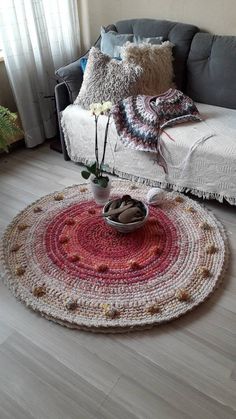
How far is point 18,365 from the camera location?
1.27m

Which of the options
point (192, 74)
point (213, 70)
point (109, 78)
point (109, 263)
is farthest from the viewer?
point (192, 74)

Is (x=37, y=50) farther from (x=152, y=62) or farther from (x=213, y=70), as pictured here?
(x=213, y=70)

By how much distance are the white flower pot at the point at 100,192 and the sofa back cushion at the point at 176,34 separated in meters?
1.06

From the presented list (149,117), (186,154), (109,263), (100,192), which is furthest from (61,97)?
(109,263)

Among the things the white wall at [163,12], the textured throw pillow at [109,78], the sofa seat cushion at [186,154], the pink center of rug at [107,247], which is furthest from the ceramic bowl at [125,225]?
the white wall at [163,12]

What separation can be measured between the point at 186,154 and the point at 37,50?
1482 millimetres

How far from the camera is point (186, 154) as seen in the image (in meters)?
1.94

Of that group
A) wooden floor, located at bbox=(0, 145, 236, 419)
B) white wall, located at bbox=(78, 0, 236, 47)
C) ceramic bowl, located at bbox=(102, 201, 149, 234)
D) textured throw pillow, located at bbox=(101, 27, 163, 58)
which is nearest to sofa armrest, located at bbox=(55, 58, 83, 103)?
textured throw pillow, located at bbox=(101, 27, 163, 58)

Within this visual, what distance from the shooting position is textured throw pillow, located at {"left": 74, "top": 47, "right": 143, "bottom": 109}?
7.02 feet

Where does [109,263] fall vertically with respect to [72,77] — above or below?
below

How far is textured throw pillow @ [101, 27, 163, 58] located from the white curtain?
0.46m

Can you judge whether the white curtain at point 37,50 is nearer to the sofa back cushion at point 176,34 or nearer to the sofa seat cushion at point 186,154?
the sofa seat cushion at point 186,154

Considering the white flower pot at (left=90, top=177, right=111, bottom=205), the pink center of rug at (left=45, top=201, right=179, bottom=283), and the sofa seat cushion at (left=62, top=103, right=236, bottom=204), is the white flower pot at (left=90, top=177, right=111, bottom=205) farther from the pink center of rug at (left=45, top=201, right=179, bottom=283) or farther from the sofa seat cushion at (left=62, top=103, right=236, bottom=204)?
the sofa seat cushion at (left=62, top=103, right=236, bottom=204)

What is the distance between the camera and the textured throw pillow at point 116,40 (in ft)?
7.83
